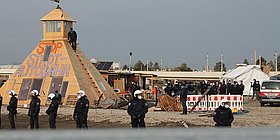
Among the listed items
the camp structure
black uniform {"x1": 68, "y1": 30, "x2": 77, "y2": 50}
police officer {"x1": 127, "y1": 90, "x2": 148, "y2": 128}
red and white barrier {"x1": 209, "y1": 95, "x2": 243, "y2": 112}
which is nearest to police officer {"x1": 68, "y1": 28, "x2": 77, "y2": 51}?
black uniform {"x1": 68, "y1": 30, "x2": 77, "y2": 50}

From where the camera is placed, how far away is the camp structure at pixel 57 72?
30.6 metres

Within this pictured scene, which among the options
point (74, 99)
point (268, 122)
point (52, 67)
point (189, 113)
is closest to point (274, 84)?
point (189, 113)

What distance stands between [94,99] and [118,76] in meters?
14.5

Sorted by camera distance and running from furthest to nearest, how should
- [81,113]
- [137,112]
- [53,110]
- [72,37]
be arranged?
[72,37]
[53,110]
[81,113]
[137,112]

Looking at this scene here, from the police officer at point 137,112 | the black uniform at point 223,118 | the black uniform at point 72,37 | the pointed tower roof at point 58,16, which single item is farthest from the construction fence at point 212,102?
the black uniform at point 223,118

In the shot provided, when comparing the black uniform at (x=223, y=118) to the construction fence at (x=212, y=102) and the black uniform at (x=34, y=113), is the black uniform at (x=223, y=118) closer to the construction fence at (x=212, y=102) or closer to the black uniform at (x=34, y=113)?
the black uniform at (x=34, y=113)

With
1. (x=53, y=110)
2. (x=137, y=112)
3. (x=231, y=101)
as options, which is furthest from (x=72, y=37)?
(x=137, y=112)

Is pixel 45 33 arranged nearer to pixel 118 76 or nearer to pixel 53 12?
pixel 53 12

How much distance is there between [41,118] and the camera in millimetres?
22391

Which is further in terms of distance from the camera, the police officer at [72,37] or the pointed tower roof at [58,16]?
the pointed tower roof at [58,16]

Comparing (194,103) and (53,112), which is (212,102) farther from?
(53,112)

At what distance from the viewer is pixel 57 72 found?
1233 inches

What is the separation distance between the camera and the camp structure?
30594 millimetres

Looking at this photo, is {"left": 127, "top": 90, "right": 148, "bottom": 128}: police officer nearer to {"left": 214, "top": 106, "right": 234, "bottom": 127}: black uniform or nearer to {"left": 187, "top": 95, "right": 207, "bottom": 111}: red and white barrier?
{"left": 214, "top": 106, "right": 234, "bottom": 127}: black uniform
